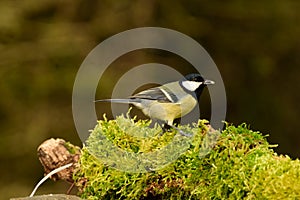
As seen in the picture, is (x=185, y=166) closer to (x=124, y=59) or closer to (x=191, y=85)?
(x=191, y=85)

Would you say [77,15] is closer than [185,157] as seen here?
No

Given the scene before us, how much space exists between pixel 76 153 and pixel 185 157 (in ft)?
1.59

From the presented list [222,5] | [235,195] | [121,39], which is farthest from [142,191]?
[222,5]

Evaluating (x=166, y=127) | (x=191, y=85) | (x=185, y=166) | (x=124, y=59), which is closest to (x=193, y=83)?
(x=191, y=85)

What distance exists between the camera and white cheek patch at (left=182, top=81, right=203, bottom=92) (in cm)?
166

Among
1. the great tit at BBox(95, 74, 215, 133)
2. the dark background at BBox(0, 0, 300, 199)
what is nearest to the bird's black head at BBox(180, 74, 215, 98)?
the great tit at BBox(95, 74, 215, 133)

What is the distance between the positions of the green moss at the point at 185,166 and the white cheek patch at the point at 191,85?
0.13 m

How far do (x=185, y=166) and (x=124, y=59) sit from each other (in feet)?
10.0

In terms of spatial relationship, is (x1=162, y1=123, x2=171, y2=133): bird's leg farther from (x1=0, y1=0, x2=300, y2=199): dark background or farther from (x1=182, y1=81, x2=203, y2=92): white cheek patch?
(x1=0, y1=0, x2=300, y2=199): dark background

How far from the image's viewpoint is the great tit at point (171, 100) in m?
1.64

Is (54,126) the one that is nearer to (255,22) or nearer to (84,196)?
(255,22)

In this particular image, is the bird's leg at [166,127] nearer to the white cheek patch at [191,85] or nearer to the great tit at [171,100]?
the great tit at [171,100]

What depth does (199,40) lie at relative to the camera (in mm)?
4395

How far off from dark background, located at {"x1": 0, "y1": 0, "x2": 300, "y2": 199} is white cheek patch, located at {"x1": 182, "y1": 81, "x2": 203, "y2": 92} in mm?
2647
